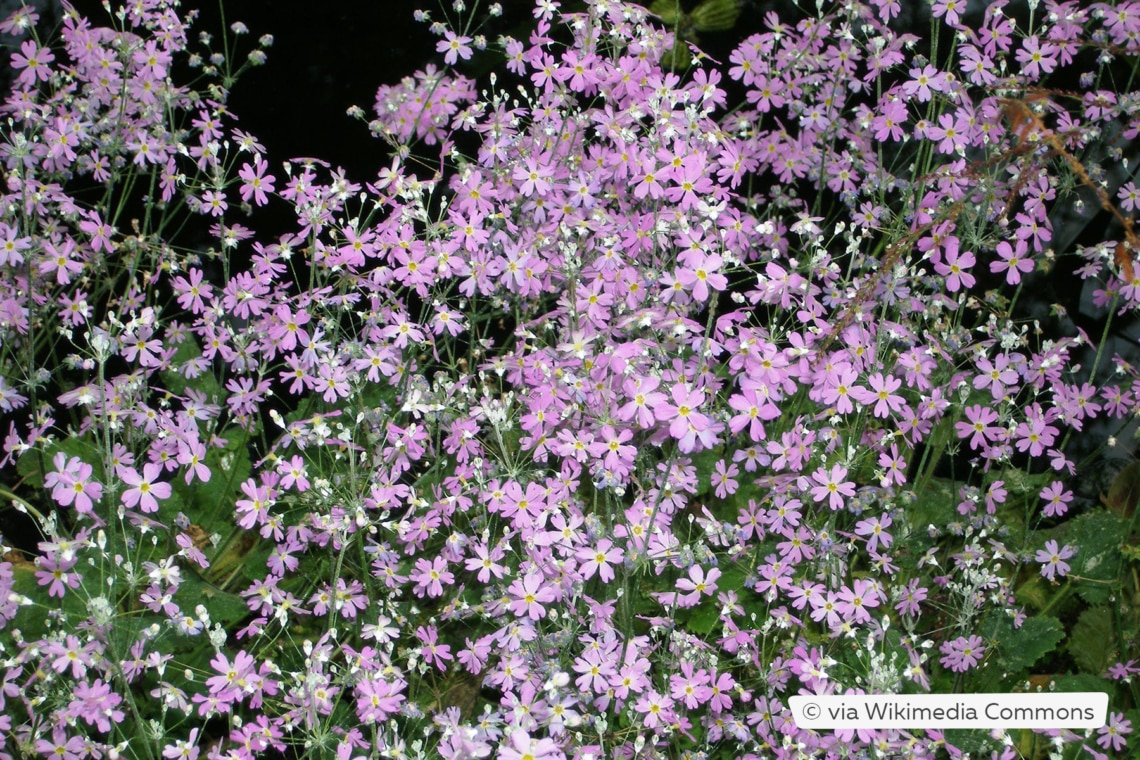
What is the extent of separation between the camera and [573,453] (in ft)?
10.6

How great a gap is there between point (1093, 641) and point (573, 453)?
187 cm

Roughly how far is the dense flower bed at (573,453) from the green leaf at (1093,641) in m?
0.01

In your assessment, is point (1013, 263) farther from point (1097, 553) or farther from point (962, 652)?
point (962, 652)

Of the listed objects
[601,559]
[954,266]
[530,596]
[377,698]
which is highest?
[954,266]

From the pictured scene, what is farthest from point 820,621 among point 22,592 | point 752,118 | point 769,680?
point 22,592

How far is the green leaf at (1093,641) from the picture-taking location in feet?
11.9

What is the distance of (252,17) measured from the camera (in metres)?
4.83

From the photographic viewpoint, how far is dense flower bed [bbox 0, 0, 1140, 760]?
3.09m

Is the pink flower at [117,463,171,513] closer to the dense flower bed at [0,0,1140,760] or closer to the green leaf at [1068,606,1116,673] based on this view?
the dense flower bed at [0,0,1140,760]

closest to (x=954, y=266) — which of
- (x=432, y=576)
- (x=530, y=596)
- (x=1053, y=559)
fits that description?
(x=1053, y=559)

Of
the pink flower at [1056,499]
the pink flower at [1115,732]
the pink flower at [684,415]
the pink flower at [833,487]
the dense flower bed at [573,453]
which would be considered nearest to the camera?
the pink flower at [684,415]

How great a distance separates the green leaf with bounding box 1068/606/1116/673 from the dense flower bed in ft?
0.04

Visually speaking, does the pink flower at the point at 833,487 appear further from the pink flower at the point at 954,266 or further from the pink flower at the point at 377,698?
the pink flower at the point at 377,698

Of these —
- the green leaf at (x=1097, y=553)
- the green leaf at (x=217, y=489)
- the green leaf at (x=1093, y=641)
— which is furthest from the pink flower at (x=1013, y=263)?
the green leaf at (x=217, y=489)
